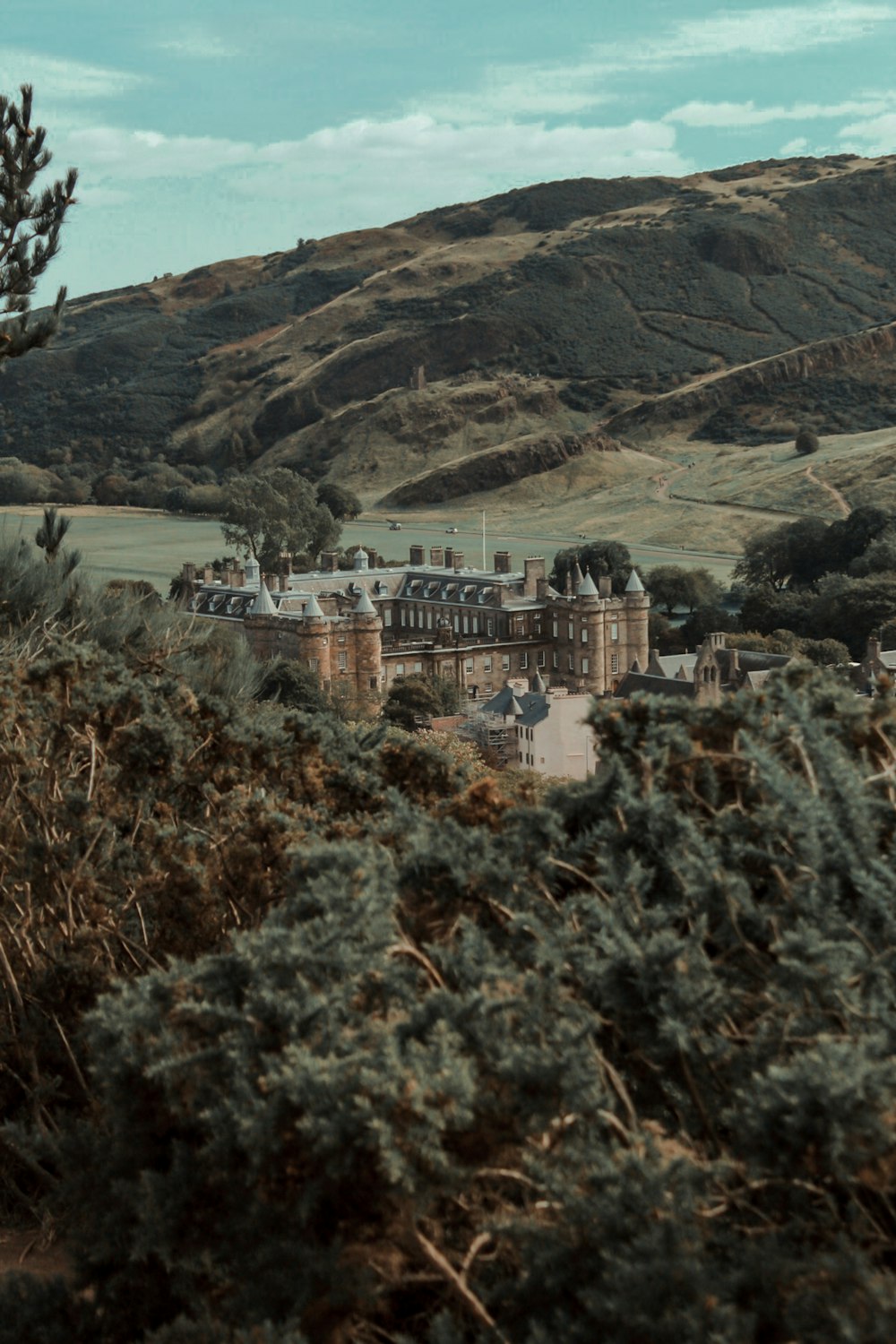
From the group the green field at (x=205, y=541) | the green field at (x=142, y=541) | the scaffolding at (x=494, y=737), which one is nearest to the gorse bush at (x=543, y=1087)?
the scaffolding at (x=494, y=737)

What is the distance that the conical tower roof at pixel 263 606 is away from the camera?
64.5 meters

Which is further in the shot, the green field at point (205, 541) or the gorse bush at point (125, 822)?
the green field at point (205, 541)

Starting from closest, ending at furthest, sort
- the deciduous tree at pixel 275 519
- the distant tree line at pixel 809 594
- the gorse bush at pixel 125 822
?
the gorse bush at pixel 125 822, the distant tree line at pixel 809 594, the deciduous tree at pixel 275 519

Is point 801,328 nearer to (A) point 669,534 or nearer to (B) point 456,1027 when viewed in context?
(A) point 669,534

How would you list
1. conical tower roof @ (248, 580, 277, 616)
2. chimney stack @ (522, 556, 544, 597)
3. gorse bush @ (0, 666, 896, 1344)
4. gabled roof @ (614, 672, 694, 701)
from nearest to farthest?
gorse bush @ (0, 666, 896, 1344)
gabled roof @ (614, 672, 694, 701)
conical tower roof @ (248, 580, 277, 616)
chimney stack @ (522, 556, 544, 597)

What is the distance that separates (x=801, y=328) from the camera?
149125 mm

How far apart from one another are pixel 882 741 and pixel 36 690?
17.3ft

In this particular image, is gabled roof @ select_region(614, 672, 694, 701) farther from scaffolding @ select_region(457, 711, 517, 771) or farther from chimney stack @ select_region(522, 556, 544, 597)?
chimney stack @ select_region(522, 556, 544, 597)

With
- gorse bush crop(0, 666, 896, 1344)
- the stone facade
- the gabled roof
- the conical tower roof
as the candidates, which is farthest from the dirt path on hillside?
gorse bush crop(0, 666, 896, 1344)

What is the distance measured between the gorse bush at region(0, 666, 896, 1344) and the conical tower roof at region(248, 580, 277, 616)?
57615mm

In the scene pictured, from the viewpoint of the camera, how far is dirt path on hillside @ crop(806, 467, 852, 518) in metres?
91.0

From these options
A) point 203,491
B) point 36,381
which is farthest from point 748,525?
point 36,381

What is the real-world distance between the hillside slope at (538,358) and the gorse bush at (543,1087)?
114188 millimetres

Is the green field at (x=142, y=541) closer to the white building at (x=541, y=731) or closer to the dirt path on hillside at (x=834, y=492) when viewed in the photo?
the white building at (x=541, y=731)
